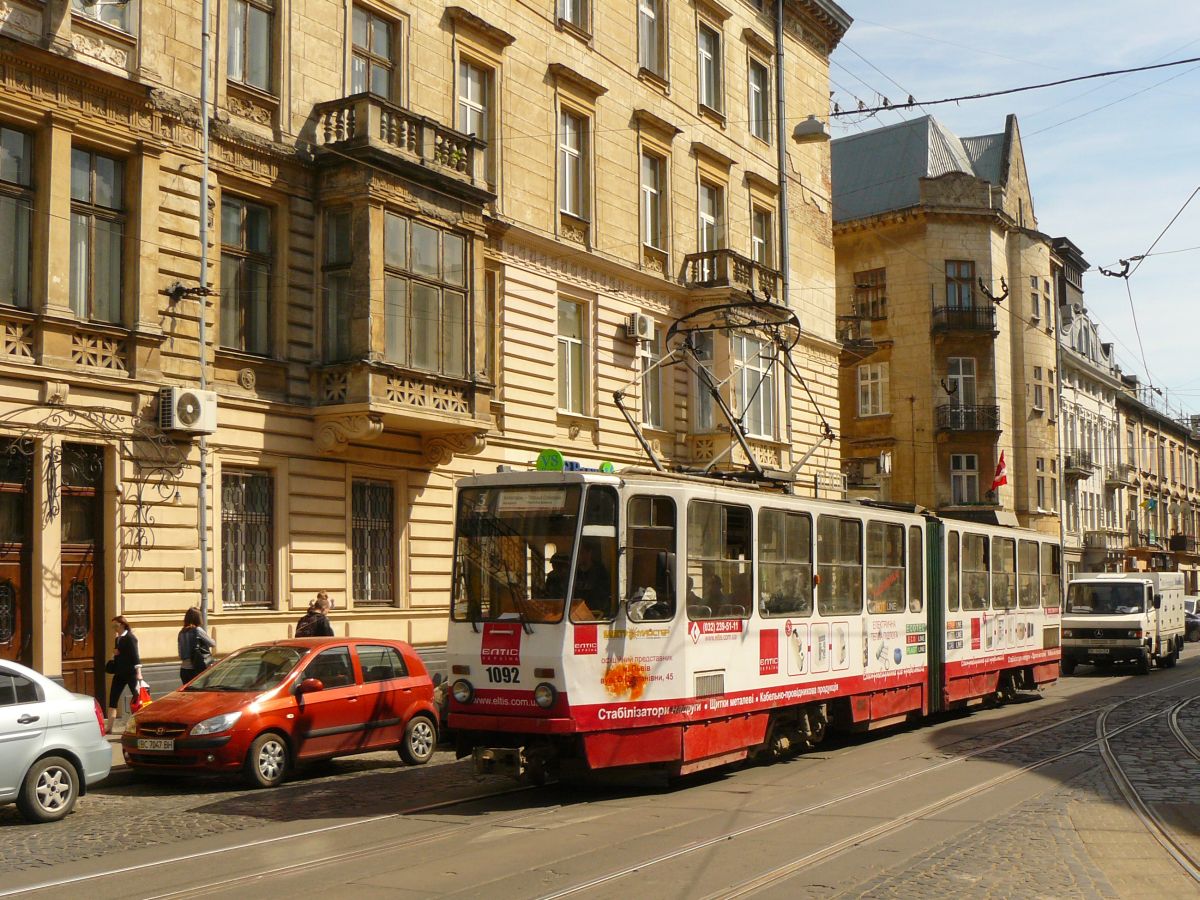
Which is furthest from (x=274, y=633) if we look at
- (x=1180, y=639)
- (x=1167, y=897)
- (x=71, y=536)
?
(x=1180, y=639)

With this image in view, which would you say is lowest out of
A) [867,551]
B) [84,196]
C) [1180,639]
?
[1180,639]

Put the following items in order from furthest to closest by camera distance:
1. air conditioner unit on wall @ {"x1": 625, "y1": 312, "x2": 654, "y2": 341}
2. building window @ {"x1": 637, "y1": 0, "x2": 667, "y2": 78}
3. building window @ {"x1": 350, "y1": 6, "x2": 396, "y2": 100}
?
building window @ {"x1": 637, "y1": 0, "x2": 667, "y2": 78} < air conditioner unit on wall @ {"x1": 625, "y1": 312, "x2": 654, "y2": 341} < building window @ {"x1": 350, "y1": 6, "x2": 396, "y2": 100}

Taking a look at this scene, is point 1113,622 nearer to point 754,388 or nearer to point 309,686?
point 754,388

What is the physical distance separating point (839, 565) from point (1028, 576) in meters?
8.72

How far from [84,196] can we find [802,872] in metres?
13.6

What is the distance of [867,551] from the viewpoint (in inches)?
682

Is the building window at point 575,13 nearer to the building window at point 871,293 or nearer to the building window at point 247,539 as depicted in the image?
the building window at point 247,539

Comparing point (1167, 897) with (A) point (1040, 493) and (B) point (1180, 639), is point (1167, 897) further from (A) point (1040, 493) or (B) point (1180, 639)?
(A) point (1040, 493)

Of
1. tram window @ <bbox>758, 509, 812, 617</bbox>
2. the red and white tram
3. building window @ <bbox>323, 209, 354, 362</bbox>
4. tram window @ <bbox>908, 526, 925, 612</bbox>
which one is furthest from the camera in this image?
building window @ <bbox>323, 209, 354, 362</bbox>

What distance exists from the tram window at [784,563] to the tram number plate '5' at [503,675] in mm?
3321

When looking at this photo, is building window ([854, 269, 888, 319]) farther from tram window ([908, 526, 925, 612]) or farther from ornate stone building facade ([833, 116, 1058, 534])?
tram window ([908, 526, 925, 612])

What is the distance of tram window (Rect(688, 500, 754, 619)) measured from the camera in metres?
13.4

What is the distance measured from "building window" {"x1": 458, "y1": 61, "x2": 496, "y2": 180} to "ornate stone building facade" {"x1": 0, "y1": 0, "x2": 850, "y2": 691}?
0.05 metres

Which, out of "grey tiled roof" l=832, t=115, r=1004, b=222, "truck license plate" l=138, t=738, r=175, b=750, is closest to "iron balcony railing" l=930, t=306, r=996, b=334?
"grey tiled roof" l=832, t=115, r=1004, b=222
